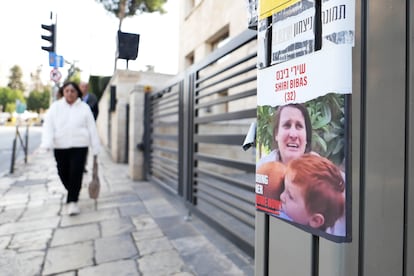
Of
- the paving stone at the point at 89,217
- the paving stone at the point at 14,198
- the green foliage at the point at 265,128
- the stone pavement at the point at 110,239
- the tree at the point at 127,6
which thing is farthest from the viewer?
the paving stone at the point at 14,198

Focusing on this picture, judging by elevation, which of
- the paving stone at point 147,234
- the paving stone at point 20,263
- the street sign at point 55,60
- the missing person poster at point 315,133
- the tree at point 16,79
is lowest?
the paving stone at point 20,263

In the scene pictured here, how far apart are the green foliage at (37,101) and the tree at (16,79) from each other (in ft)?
19.6

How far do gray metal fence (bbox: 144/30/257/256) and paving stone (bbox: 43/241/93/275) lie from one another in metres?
1.17

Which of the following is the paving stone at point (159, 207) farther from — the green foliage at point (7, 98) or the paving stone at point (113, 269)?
the green foliage at point (7, 98)

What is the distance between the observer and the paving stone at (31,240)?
276 centimetres

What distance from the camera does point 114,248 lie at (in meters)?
2.74

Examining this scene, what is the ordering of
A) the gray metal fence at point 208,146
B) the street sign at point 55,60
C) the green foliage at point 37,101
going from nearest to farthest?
the gray metal fence at point 208,146, the street sign at point 55,60, the green foliage at point 37,101

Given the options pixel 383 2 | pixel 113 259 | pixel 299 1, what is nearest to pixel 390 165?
pixel 383 2

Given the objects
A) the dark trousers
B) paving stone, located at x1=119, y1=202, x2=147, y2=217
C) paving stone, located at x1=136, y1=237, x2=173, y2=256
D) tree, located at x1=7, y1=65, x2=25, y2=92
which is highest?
tree, located at x1=7, y1=65, x2=25, y2=92

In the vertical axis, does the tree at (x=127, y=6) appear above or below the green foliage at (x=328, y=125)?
above

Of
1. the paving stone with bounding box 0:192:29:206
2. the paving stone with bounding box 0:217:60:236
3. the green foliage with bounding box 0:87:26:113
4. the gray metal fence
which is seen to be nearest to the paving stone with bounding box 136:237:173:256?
the gray metal fence

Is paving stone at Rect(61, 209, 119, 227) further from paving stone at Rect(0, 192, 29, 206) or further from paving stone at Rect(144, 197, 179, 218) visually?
paving stone at Rect(0, 192, 29, 206)

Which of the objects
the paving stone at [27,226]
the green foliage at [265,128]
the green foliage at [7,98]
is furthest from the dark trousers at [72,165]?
the green foliage at [7,98]

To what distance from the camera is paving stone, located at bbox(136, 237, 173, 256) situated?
268 centimetres
